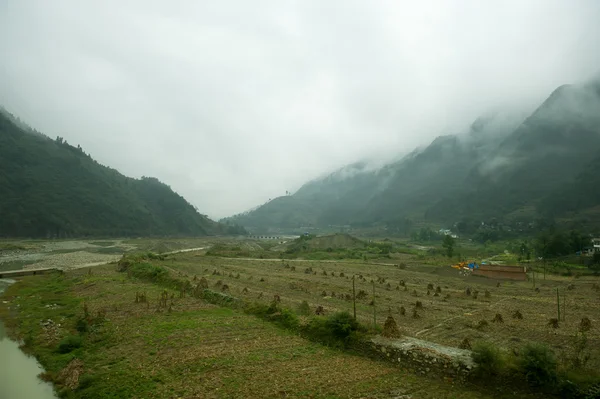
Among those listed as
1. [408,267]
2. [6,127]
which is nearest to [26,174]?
[6,127]

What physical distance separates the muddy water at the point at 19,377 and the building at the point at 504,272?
2001 inches

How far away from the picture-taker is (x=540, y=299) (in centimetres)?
3150

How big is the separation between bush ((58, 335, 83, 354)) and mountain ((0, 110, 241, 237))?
147 meters

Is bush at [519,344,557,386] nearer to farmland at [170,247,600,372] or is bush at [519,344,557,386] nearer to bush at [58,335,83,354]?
farmland at [170,247,600,372]

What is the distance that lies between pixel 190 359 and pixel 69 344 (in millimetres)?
7325

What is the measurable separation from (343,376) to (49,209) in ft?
550

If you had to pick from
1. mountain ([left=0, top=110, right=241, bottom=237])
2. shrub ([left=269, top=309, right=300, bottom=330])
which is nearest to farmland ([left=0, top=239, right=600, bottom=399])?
shrub ([left=269, top=309, right=300, bottom=330])

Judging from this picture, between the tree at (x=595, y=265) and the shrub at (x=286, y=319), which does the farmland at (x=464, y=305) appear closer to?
the shrub at (x=286, y=319)

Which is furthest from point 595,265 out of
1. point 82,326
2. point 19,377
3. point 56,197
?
point 56,197

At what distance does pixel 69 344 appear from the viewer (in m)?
17.3

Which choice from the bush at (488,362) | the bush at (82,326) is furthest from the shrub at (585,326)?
the bush at (82,326)

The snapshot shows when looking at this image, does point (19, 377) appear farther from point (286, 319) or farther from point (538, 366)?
point (538, 366)

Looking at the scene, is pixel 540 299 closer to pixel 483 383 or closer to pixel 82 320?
pixel 483 383

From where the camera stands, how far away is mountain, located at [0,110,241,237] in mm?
137625
